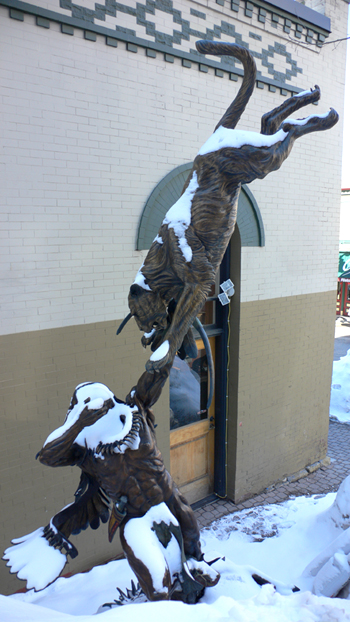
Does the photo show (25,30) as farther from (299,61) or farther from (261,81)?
(299,61)

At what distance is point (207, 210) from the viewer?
7.89ft

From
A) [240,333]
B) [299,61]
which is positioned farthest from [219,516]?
[299,61]

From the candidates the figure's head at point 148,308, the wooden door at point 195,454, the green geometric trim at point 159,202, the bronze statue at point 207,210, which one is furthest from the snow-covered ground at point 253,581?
the green geometric trim at point 159,202

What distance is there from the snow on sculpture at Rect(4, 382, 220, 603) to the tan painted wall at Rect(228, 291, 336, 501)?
3.41 meters

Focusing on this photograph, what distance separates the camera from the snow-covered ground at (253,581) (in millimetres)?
2043

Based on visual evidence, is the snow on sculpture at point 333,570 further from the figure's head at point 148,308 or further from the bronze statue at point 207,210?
the figure's head at point 148,308

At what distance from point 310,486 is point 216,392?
7.48ft

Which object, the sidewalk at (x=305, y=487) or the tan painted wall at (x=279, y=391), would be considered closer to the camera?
the sidewalk at (x=305, y=487)

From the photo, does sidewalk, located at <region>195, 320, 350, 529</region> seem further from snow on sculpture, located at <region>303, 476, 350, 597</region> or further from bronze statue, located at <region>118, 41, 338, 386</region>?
bronze statue, located at <region>118, 41, 338, 386</region>

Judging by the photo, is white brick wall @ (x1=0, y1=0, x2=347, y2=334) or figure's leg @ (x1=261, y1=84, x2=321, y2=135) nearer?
figure's leg @ (x1=261, y1=84, x2=321, y2=135)

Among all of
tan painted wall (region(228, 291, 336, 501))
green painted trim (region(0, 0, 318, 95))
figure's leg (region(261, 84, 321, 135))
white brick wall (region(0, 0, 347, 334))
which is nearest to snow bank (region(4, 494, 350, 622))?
tan painted wall (region(228, 291, 336, 501))

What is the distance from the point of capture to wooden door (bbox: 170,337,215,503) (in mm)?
5816

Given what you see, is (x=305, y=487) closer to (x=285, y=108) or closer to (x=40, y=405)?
(x=40, y=405)

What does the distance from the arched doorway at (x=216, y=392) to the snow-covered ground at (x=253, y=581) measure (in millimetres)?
801
